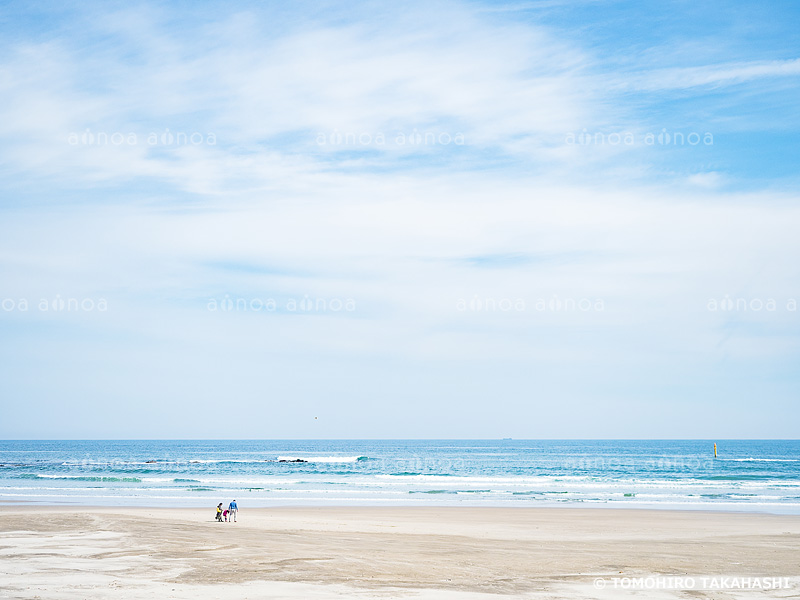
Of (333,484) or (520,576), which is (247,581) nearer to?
(520,576)

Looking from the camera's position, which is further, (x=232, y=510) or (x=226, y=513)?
(x=232, y=510)

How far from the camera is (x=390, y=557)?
56.2ft

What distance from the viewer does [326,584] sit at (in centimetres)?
1362

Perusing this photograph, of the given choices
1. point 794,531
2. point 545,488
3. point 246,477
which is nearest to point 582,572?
point 794,531

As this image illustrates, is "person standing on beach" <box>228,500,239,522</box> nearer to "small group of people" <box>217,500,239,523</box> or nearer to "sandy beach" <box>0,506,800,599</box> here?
"small group of people" <box>217,500,239,523</box>

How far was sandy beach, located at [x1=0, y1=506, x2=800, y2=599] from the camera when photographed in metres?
13.2

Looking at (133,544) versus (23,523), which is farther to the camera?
(23,523)

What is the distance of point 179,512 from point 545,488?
82.8 ft

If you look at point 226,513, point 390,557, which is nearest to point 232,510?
point 226,513

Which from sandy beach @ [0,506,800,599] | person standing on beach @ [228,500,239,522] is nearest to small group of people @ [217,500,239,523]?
person standing on beach @ [228,500,239,522]

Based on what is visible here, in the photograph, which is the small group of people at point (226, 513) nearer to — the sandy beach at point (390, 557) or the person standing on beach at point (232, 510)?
the person standing on beach at point (232, 510)

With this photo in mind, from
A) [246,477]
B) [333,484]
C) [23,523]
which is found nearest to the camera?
[23,523]

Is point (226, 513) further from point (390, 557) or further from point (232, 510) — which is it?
point (390, 557)

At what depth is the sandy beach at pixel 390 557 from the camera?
1322 centimetres
